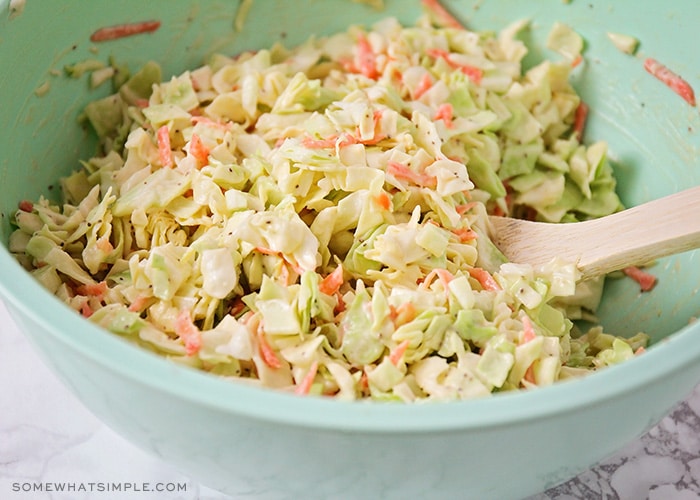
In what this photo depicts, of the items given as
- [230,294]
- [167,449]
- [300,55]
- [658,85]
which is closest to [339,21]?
[300,55]

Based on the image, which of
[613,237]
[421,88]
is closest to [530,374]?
[613,237]

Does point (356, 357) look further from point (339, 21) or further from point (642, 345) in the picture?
point (339, 21)

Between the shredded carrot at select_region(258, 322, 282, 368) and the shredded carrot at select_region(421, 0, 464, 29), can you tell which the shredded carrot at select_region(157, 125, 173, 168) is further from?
the shredded carrot at select_region(421, 0, 464, 29)

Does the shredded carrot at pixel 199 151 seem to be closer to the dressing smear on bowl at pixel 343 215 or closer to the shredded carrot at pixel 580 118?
the dressing smear on bowl at pixel 343 215

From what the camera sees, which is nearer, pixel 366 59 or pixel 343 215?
pixel 343 215

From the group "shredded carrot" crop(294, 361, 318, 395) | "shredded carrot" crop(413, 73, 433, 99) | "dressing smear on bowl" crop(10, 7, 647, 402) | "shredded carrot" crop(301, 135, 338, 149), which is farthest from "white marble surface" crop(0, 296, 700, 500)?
"shredded carrot" crop(413, 73, 433, 99)

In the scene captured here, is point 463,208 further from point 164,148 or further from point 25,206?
point 25,206
